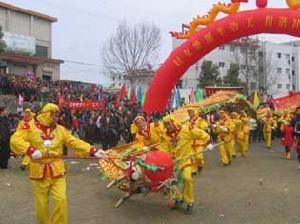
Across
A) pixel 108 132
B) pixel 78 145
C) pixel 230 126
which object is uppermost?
pixel 78 145

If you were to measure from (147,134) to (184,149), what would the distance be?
5.65ft

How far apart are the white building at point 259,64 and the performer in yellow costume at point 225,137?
1321 inches

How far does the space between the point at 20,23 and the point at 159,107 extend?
32482 mm

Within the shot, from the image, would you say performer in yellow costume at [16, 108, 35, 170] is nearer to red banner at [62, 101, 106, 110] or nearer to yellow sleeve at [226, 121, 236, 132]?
yellow sleeve at [226, 121, 236, 132]

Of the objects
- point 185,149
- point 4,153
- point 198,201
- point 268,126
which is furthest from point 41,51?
point 185,149

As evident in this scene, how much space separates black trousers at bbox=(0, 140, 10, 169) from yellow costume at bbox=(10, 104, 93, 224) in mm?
→ 6570

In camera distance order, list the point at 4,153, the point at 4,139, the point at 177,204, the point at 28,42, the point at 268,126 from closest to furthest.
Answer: the point at 177,204 → the point at 4,139 → the point at 4,153 → the point at 268,126 → the point at 28,42

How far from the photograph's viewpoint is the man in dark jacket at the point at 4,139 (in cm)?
1314

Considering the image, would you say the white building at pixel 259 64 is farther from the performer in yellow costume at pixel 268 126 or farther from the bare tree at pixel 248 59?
the performer in yellow costume at pixel 268 126

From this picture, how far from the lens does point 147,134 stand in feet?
34.3

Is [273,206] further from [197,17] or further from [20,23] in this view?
[20,23]

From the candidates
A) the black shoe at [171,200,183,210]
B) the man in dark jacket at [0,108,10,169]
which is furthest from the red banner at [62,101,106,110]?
the black shoe at [171,200,183,210]

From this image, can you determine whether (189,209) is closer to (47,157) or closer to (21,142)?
(47,157)

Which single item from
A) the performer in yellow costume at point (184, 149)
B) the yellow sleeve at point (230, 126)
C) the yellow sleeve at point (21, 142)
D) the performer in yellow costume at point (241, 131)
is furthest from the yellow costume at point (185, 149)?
the performer in yellow costume at point (241, 131)
